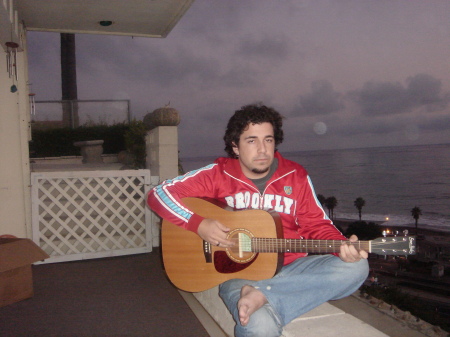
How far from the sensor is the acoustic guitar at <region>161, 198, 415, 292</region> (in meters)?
1.84

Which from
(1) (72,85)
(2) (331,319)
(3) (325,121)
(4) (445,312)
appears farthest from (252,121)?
(3) (325,121)

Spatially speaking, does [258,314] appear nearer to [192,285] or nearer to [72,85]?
[192,285]

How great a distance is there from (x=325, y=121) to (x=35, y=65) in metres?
79.7

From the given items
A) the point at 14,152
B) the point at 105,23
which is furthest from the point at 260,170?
the point at 105,23

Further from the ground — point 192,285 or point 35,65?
point 35,65

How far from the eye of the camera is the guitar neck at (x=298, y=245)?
1.81 meters

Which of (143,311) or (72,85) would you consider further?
(72,85)

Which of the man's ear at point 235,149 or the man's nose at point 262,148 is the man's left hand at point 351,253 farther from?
the man's ear at point 235,149

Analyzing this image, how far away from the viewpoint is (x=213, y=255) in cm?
226

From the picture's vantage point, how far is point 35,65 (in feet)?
61.9

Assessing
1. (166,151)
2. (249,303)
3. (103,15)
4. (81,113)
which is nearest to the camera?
(249,303)

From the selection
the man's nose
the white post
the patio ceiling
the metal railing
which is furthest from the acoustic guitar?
the metal railing

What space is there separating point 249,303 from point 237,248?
1.79 feet

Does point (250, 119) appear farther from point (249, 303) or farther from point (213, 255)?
point (249, 303)
